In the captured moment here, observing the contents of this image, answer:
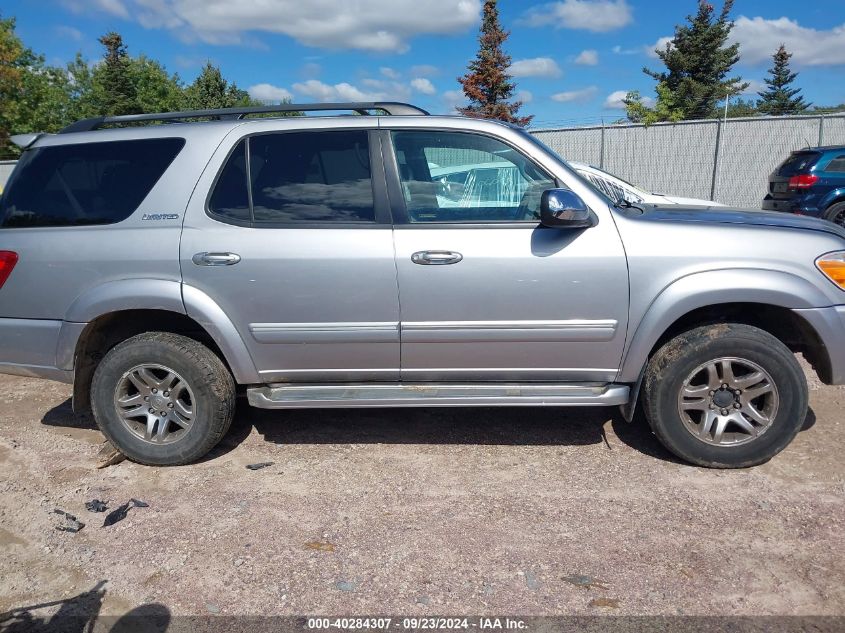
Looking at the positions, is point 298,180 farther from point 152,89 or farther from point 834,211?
point 152,89

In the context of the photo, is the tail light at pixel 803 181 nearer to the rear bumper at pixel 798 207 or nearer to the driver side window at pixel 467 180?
the rear bumper at pixel 798 207

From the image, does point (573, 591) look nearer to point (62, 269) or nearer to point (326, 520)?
point (326, 520)

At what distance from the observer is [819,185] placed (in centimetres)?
1180

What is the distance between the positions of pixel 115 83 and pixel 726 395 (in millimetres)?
Answer: 41973

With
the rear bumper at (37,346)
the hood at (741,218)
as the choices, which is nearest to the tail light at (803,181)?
the hood at (741,218)

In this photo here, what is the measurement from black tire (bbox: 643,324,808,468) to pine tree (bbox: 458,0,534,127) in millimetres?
29098

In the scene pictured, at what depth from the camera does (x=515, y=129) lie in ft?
12.7

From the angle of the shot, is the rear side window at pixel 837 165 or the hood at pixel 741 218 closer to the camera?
the hood at pixel 741 218

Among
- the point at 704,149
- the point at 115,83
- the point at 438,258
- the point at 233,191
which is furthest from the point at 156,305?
the point at 115,83

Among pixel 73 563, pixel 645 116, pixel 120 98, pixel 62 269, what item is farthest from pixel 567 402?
pixel 120 98

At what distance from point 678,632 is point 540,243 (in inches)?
77.2

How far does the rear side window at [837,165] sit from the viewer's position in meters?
11.8

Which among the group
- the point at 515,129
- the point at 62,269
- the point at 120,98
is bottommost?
the point at 62,269

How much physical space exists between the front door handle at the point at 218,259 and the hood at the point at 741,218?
2.31m
